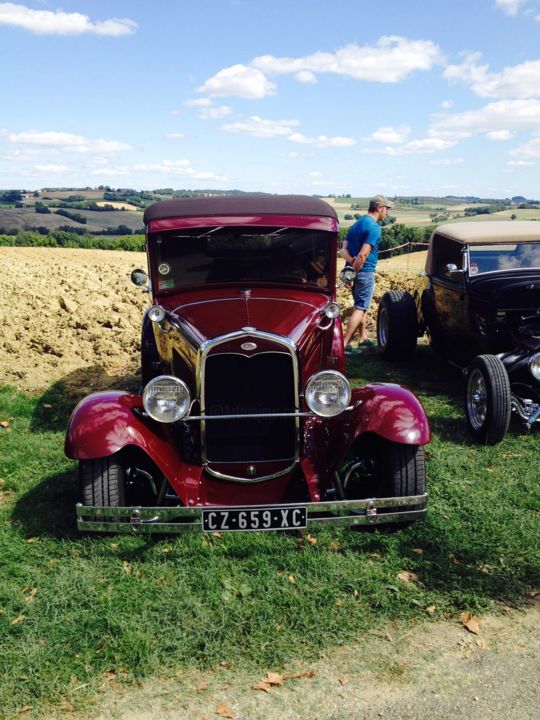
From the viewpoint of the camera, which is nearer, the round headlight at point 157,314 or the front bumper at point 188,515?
the front bumper at point 188,515

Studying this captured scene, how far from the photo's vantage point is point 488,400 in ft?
18.4

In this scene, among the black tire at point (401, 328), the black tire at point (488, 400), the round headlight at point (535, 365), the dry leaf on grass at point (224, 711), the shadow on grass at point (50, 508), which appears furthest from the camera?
the black tire at point (401, 328)

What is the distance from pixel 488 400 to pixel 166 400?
10.1 feet

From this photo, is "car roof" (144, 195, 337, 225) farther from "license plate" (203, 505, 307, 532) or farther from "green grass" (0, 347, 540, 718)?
"license plate" (203, 505, 307, 532)

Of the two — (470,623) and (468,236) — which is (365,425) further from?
(468,236)

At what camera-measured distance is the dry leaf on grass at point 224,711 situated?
277 cm

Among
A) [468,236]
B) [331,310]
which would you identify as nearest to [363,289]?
[468,236]

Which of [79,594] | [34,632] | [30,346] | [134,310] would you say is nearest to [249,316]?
[79,594]

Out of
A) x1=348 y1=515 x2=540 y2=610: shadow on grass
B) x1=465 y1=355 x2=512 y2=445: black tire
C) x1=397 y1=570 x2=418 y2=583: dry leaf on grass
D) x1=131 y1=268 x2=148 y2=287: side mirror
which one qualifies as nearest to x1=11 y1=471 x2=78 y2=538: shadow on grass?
x1=131 y1=268 x2=148 y2=287: side mirror

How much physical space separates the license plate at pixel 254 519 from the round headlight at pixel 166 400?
0.66 meters

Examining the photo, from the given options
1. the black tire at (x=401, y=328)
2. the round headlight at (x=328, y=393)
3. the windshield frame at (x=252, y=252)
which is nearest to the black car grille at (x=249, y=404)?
the round headlight at (x=328, y=393)

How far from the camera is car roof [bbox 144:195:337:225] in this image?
203 inches

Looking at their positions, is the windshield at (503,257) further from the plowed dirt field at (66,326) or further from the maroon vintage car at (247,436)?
the plowed dirt field at (66,326)

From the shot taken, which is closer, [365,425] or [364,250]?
[365,425]
